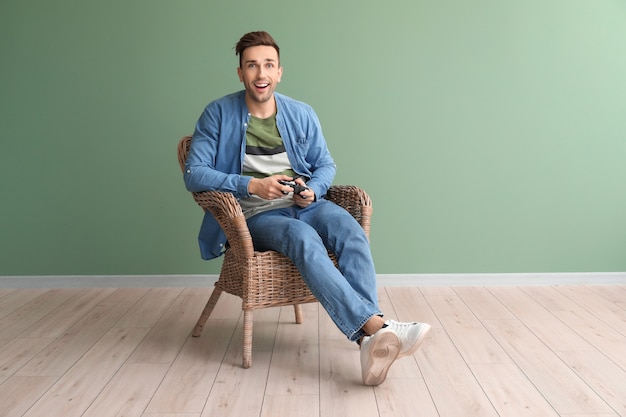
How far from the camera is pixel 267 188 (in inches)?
92.8

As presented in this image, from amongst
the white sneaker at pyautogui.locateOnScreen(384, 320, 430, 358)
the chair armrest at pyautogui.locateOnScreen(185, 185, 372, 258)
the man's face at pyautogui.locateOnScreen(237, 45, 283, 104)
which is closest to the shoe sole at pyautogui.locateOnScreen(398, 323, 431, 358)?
the white sneaker at pyautogui.locateOnScreen(384, 320, 430, 358)

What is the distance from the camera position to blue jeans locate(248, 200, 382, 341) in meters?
2.13

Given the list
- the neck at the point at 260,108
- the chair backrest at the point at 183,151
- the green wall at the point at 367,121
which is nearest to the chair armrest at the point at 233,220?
the chair backrest at the point at 183,151

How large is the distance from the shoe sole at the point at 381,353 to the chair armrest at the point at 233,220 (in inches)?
21.2

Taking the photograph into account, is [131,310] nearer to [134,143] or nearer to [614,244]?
[134,143]

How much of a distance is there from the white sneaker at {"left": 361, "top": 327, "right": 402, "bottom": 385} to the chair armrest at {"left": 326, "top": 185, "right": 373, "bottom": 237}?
0.54 metres

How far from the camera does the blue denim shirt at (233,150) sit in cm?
240

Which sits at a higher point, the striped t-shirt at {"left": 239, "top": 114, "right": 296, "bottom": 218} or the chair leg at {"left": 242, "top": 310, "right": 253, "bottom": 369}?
the striped t-shirt at {"left": 239, "top": 114, "right": 296, "bottom": 218}

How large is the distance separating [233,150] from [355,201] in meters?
0.49

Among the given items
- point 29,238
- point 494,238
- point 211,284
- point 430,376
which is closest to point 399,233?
point 494,238

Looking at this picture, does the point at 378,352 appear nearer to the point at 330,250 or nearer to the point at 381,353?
the point at 381,353

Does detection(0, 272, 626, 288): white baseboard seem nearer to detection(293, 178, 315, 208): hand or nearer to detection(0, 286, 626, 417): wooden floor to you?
detection(0, 286, 626, 417): wooden floor

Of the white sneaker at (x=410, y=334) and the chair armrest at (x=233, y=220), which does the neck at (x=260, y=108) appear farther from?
the white sneaker at (x=410, y=334)

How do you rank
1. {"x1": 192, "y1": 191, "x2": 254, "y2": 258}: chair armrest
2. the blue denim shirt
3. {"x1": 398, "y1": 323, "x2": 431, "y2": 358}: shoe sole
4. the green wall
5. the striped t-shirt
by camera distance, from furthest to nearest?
the green wall < the striped t-shirt < the blue denim shirt < {"x1": 192, "y1": 191, "x2": 254, "y2": 258}: chair armrest < {"x1": 398, "y1": 323, "x2": 431, "y2": 358}: shoe sole
